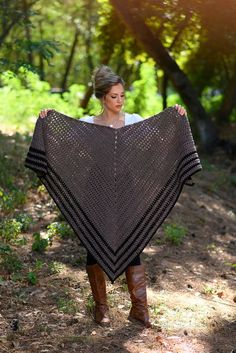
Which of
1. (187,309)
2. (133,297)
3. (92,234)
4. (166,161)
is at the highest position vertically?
(166,161)

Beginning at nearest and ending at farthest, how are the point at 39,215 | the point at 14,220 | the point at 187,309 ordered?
the point at 187,309 < the point at 14,220 < the point at 39,215

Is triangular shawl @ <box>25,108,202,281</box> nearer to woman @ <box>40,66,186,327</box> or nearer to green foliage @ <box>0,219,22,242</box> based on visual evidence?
woman @ <box>40,66,186,327</box>

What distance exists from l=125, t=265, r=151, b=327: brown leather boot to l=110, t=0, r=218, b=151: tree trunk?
7.89 meters

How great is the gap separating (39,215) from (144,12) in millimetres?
5700

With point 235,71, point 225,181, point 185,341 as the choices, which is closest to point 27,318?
point 185,341

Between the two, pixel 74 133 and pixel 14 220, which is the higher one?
pixel 74 133

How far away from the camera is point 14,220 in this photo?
741cm

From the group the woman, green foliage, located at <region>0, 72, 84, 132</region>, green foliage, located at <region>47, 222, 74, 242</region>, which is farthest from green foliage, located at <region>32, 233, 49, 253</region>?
green foliage, located at <region>0, 72, 84, 132</region>

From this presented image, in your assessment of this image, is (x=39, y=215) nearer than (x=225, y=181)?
Yes

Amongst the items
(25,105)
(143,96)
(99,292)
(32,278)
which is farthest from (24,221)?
(143,96)

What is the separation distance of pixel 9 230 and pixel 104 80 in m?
2.46

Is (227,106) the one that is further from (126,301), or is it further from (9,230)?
(126,301)

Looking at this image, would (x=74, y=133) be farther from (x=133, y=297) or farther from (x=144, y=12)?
(x=144, y=12)

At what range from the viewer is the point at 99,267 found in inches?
213
